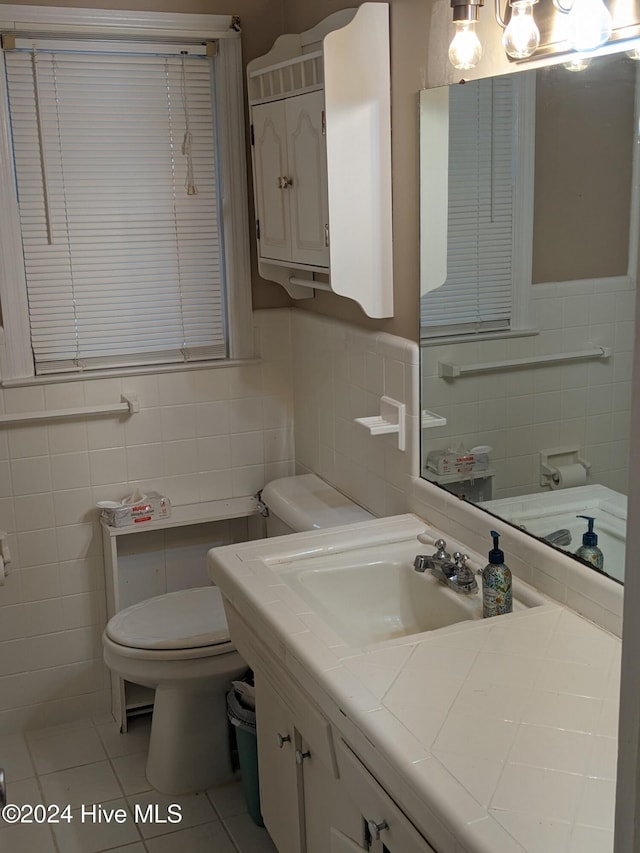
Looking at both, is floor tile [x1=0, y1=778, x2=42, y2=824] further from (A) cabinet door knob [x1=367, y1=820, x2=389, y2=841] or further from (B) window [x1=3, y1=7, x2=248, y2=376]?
(A) cabinet door knob [x1=367, y1=820, x2=389, y2=841]

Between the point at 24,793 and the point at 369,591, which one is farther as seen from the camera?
the point at 24,793

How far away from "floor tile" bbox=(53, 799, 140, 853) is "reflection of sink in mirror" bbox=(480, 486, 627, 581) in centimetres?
138

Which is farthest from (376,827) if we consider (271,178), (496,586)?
(271,178)

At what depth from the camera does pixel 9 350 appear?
2766 mm

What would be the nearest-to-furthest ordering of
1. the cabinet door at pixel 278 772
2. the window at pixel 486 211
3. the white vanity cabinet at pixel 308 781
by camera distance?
the white vanity cabinet at pixel 308 781, the window at pixel 486 211, the cabinet door at pixel 278 772

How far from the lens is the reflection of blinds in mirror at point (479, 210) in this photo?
6.23ft

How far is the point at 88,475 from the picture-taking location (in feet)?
9.57

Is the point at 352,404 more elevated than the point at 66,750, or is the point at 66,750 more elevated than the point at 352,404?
the point at 352,404

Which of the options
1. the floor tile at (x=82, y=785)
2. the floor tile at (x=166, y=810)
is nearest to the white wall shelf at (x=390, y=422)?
the floor tile at (x=166, y=810)

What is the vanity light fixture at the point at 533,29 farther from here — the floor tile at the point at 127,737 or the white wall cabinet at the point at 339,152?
the floor tile at the point at 127,737

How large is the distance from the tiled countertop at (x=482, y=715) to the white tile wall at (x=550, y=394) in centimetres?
32

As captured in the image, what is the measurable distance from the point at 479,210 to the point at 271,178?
0.85m

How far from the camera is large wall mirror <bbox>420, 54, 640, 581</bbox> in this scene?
1.60m

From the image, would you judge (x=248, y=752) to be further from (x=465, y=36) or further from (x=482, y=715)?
(x=465, y=36)
